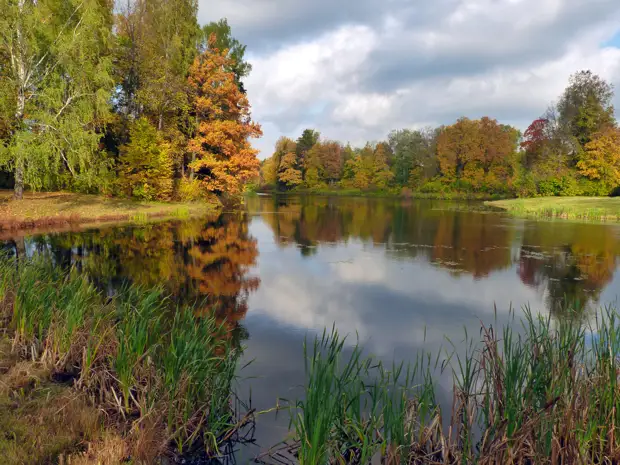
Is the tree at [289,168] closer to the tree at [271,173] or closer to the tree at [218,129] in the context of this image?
the tree at [271,173]

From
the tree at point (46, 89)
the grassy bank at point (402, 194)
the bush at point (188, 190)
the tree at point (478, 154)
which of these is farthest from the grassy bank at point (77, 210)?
the tree at point (478, 154)

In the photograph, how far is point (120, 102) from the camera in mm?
38406

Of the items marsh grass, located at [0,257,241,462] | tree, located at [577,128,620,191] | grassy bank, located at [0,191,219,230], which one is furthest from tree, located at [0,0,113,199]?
tree, located at [577,128,620,191]

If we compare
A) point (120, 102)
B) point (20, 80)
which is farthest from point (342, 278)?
point (120, 102)

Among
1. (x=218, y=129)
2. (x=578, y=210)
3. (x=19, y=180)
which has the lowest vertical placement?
(x=578, y=210)

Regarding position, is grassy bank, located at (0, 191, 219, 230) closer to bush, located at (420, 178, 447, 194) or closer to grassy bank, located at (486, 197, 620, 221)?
grassy bank, located at (486, 197, 620, 221)

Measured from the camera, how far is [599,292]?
12.4 metres

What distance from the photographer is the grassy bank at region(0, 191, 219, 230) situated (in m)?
23.5

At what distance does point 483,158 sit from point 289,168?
4691cm

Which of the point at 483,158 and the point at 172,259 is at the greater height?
the point at 483,158

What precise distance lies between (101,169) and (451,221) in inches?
1044

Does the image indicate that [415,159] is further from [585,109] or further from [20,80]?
[20,80]

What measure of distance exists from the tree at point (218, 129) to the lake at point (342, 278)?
1267 centimetres

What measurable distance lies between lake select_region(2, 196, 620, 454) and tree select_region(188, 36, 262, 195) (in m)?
12.7
